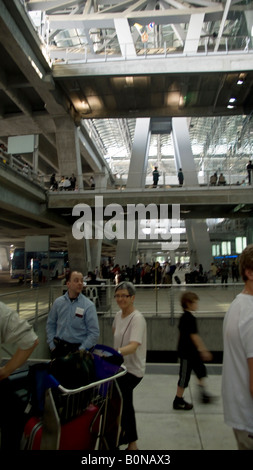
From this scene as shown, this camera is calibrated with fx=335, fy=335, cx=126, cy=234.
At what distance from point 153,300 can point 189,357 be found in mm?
7321

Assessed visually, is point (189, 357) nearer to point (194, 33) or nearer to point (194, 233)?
point (194, 233)

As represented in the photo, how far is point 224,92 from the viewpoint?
2423 cm

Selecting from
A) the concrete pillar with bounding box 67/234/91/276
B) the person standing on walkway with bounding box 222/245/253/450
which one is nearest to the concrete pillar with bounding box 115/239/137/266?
the concrete pillar with bounding box 67/234/91/276

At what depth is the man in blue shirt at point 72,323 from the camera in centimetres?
349

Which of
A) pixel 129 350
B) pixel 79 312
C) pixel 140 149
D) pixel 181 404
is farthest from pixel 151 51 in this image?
pixel 129 350

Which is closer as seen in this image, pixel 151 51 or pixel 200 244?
pixel 200 244

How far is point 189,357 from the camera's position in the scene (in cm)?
418

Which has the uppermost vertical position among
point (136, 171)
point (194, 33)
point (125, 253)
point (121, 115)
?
point (194, 33)

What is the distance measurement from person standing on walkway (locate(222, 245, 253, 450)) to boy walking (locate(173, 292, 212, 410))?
6.90 feet

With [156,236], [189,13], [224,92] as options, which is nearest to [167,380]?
[224,92]

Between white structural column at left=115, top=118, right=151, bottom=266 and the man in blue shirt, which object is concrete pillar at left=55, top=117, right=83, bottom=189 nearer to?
white structural column at left=115, top=118, right=151, bottom=266

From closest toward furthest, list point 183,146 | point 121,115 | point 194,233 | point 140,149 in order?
1. point 121,115
2. point 194,233
3. point 140,149
4. point 183,146

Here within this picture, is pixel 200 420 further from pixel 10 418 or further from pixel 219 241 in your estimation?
pixel 219 241

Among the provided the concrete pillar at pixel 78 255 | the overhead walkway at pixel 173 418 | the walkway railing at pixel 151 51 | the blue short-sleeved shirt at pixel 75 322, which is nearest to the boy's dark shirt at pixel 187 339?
the overhead walkway at pixel 173 418
